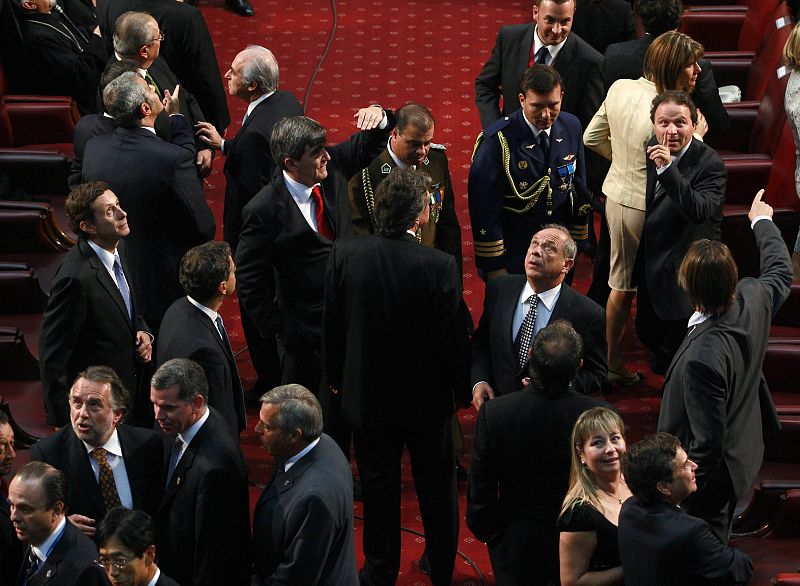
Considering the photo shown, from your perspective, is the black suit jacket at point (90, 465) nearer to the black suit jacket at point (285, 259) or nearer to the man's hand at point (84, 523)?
the man's hand at point (84, 523)

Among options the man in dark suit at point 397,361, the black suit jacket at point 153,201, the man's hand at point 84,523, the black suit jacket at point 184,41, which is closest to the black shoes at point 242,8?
the black suit jacket at point 184,41

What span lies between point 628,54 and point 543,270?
1.90 meters

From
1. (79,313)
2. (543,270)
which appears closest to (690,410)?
(543,270)

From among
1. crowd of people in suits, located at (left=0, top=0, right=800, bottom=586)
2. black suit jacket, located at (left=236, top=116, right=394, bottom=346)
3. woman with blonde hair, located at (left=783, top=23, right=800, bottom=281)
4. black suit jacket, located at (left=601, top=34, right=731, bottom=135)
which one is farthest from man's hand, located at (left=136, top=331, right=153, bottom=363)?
woman with blonde hair, located at (left=783, top=23, right=800, bottom=281)

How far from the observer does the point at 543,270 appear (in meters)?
3.72

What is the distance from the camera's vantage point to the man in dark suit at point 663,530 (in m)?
2.96

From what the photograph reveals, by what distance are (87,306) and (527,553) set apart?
164 cm

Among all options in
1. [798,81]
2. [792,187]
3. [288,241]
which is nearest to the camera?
[288,241]

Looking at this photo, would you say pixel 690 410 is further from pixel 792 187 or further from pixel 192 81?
pixel 192 81

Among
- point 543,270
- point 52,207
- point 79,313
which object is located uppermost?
point 543,270

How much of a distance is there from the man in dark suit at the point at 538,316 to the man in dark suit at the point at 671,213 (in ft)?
2.61

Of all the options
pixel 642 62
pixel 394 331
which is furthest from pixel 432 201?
pixel 642 62

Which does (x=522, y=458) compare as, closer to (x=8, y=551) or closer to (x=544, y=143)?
(x=8, y=551)

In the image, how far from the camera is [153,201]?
175 inches
